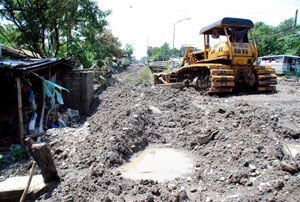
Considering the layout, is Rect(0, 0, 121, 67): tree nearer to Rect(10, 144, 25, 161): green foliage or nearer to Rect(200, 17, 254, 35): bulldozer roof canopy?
Rect(200, 17, 254, 35): bulldozer roof canopy

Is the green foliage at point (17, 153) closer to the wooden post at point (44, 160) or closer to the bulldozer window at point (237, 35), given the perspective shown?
the wooden post at point (44, 160)

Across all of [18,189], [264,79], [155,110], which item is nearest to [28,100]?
[155,110]

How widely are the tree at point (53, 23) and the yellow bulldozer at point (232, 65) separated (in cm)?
732

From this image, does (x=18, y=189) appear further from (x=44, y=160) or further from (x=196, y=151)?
(x=196, y=151)

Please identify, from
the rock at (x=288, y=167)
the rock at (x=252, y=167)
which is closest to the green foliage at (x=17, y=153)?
the rock at (x=252, y=167)

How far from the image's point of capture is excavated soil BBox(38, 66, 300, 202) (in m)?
3.32

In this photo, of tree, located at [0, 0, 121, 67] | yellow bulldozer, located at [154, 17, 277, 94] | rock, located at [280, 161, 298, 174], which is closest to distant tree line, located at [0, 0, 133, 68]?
tree, located at [0, 0, 121, 67]

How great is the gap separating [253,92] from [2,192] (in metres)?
8.90

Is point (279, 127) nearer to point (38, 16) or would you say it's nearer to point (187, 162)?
point (187, 162)

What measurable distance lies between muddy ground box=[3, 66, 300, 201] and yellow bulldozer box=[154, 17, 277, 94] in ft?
3.19

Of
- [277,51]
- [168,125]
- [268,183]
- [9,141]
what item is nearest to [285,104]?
[168,125]

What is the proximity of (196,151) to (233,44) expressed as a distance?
5.08 meters

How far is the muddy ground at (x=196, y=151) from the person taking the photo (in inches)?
131

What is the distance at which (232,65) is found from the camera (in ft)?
27.8
